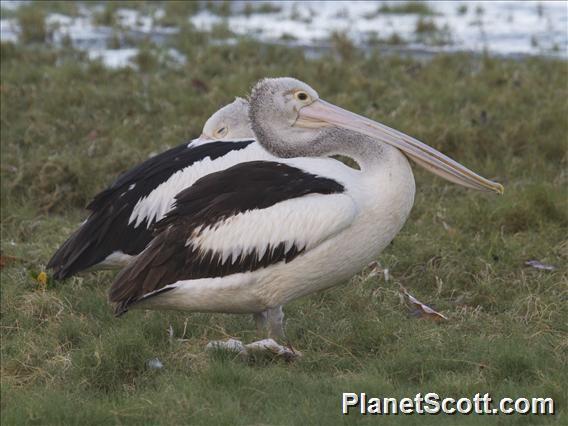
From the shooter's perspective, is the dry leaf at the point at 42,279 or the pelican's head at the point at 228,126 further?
the pelican's head at the point at 228,126

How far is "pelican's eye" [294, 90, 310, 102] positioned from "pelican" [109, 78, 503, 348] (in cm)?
37

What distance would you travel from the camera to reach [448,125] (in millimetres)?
8852

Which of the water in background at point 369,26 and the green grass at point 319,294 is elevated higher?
the water in background at point 369,26

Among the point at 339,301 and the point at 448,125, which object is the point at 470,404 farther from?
the point at 448,125

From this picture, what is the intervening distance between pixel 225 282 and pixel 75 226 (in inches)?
102

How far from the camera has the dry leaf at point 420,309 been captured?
19.0 feet

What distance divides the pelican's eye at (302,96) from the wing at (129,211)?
0.57m

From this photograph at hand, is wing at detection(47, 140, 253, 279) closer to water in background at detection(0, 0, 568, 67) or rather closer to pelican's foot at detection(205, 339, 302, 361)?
pelican's foot at detection(205, 339, 302, 361)

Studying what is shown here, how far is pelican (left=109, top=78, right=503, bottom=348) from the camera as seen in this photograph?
4949 mm

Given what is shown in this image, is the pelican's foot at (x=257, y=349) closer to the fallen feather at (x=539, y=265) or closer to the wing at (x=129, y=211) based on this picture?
the wing at (x=129, y=211)

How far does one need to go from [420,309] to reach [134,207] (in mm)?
1601

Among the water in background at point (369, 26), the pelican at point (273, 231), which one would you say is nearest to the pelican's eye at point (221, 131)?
the pelican at point (273, 231)

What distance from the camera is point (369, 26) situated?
13930 millimetres

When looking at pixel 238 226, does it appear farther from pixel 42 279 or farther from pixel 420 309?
pixel 42 279
